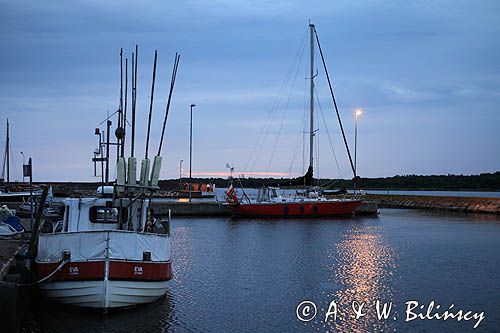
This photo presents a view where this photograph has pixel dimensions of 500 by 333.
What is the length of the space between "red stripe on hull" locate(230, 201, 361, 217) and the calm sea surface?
12693 millimetres

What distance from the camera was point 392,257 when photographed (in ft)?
98.9

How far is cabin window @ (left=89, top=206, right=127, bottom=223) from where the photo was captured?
17.9 m

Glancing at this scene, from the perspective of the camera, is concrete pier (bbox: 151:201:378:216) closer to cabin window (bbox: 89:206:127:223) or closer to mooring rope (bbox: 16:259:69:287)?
cabin window (bbox: 89:206:127:223)

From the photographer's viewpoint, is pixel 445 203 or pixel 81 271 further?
pixel 445 203

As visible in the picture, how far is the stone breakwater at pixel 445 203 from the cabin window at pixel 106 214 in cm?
5691

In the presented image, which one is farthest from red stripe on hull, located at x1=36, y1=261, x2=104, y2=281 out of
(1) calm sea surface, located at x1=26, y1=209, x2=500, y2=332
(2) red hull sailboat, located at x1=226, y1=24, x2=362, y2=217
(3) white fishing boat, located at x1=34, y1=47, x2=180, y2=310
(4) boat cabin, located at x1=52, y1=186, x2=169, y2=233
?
(2) red hull sailboat, located at x1=226, y1=24, x2=362, y2=217

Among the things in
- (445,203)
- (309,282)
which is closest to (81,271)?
(309,282)

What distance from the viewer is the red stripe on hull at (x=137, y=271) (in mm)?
15500

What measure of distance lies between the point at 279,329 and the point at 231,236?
81.7 feet

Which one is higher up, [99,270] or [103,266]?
[103,266]

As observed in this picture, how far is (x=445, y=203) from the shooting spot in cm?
7444

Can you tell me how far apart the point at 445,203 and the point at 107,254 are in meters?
67.1

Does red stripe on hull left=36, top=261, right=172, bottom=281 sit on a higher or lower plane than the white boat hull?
higher

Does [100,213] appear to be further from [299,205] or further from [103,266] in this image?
[299,205]
